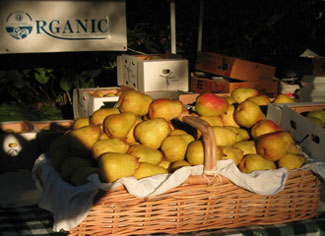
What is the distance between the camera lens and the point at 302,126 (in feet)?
6.06

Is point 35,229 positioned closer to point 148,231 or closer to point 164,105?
point 148,231

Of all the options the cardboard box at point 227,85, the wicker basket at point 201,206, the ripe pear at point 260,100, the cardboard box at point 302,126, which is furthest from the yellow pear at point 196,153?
the cardboard box at point 227,85

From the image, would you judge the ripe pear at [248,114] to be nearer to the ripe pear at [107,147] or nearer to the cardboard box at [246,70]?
the ripe pear at [107,147]

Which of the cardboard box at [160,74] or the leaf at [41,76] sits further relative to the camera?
the leaf at [41,76]

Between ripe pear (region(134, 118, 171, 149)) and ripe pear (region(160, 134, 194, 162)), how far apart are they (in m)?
0.03

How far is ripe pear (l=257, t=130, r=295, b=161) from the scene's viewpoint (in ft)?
5.31

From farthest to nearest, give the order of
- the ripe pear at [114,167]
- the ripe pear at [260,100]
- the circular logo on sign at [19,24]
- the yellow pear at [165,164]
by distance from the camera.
Result: 1. the circular logo on sign at [19,24]
2. the ripe pear at [260,100]
3. the yellow pear at [165,164]
4. the ripe pear at [114,167]

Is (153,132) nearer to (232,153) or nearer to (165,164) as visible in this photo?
(165,164)

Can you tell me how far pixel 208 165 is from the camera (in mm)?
1370

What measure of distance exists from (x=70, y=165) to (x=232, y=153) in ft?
2.30

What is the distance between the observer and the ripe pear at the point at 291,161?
5.19 ft

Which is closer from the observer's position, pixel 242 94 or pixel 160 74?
pixel 242 94

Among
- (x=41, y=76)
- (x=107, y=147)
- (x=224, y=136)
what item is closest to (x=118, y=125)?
(x=107, y=147)

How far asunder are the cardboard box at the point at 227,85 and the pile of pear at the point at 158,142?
116 centimetres
